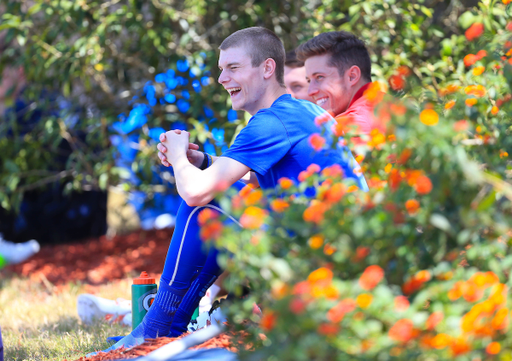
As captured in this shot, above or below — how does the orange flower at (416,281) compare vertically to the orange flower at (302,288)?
below

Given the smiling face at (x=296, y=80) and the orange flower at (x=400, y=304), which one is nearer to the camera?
the orange flower at (x=400, y=304)

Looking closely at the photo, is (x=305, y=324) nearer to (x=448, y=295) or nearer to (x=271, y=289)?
(x=271, y=289)

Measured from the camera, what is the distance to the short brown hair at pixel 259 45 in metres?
2.35

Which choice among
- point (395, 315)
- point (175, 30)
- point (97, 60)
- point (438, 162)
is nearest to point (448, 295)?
point (395, 315)

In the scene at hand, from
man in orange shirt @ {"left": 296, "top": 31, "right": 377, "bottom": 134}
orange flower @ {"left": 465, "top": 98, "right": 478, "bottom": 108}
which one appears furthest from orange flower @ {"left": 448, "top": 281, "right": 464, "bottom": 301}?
man in orange shirt @ {"left": 296, "top": 31, "right": 377, "bottom": 134}

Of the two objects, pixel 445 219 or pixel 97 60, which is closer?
pixel 445 219

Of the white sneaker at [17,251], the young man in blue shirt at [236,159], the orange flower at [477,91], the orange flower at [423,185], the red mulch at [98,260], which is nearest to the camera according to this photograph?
the orange flower at [423,185]

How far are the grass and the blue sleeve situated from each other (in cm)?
109

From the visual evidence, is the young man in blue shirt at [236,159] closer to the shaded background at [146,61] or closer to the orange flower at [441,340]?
the orange flower at [441,340]

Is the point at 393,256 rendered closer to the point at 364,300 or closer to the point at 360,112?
the point at 364,300

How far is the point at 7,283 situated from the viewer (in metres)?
4.57

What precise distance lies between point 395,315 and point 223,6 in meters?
3.78

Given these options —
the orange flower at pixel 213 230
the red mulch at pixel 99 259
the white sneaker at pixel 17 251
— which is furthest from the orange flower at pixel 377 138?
the white sneaker at pixel 17 251

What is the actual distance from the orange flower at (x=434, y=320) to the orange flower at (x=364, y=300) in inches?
5.0
